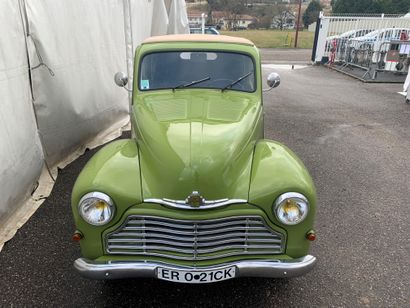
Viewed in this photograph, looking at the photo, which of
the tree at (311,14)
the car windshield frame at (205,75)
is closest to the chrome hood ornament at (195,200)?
the car windshield frame at (205,75)

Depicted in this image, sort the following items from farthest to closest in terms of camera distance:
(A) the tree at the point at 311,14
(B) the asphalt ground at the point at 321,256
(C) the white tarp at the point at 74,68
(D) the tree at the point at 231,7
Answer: (A) the tree at the point at 311,14 < (D) the tree at the point at 231,7 < (C) the white tarp at the point at 74,68 < (B) the asphalt ground at the point at 321,256

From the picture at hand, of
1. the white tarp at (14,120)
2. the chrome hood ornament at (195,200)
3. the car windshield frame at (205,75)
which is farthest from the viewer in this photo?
the car windshield frame at (205,75)

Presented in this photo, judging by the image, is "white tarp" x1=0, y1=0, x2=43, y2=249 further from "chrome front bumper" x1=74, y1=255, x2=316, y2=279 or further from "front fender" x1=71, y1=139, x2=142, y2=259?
"chrome front bumper" x1=74, y1=255, x2=316, y2=279

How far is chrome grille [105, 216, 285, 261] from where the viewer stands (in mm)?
2436

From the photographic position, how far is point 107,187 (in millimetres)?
2439

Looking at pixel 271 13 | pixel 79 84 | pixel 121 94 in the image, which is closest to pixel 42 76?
pixel 79 84

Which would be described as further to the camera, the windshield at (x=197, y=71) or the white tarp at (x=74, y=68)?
the white tarp at (x=74, y=68)

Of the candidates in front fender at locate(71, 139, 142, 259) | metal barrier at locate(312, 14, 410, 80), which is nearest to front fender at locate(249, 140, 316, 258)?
front fender at locate(71, 139, 142, 259)

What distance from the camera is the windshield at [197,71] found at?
3795mm

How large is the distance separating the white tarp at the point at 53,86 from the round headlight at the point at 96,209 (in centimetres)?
163

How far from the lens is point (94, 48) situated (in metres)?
5.95

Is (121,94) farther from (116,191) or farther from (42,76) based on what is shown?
(116,191)

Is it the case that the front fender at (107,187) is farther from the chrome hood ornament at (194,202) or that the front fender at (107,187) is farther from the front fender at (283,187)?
the front fender at (283,187)

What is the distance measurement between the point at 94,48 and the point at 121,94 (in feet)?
4.40
